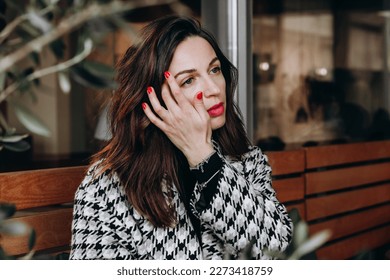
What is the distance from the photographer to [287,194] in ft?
13.2

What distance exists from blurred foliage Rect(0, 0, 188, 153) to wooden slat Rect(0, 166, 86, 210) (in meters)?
1.42

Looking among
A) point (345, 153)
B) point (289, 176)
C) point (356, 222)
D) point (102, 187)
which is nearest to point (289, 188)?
point (289, 176)

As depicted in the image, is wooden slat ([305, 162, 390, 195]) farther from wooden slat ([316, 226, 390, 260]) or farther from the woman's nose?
the woman's nose

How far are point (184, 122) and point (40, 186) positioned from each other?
78 centimetres

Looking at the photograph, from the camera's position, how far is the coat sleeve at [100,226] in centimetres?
183

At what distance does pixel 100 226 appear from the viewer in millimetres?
1864

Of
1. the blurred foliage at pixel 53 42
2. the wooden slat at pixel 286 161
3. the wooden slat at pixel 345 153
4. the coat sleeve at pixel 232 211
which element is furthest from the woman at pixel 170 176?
the wooden slat at pixel 345 153

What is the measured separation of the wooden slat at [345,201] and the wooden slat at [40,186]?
223 cm

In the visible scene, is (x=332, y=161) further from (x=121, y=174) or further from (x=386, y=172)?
(x=121, y=174)

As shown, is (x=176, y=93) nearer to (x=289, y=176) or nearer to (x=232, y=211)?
(x=232, y=211)

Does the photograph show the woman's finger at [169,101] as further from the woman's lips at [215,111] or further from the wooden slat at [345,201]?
the wooden slat at [345,201]

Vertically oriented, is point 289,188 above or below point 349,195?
above

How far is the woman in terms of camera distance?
1802mm
